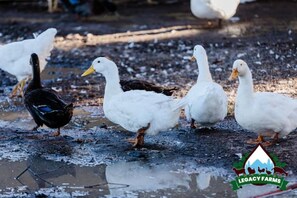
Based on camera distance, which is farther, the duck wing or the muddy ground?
the duck wing

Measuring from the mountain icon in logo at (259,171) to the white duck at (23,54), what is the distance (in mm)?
4654

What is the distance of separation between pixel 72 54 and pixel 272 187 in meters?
7.59

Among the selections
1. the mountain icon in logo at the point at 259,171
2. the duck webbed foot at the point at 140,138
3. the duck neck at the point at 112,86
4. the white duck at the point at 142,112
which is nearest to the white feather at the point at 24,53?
the duck neck at the point at 112,86

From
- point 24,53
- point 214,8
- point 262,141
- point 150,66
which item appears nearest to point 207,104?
point 262,141

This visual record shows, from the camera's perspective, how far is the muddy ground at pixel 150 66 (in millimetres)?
7801

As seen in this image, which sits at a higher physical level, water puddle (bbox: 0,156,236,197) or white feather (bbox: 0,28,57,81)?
white feather (bbox: 0,28,57,81)

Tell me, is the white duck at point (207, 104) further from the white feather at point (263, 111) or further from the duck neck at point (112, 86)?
the duck neck at point (112, 86)

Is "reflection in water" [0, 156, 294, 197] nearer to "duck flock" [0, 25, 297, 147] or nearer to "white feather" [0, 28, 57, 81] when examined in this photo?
"duck flock" [0, 25, 297, 147]

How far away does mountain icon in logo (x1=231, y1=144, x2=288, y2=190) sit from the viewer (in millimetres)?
6453

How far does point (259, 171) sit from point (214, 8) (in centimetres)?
836

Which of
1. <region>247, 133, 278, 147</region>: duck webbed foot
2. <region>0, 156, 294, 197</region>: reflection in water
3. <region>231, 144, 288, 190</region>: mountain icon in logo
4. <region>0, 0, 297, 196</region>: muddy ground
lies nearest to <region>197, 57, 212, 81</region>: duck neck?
<region>0, 0, 297, 196</region>: muddy ground

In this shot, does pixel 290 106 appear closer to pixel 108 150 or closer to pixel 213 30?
pixel 108 150

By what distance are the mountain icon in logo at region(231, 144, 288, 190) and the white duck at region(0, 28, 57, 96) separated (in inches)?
183

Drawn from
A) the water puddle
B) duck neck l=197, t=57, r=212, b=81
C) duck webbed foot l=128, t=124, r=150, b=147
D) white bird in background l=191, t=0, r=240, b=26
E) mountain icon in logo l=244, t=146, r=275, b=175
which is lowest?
the water puddle
